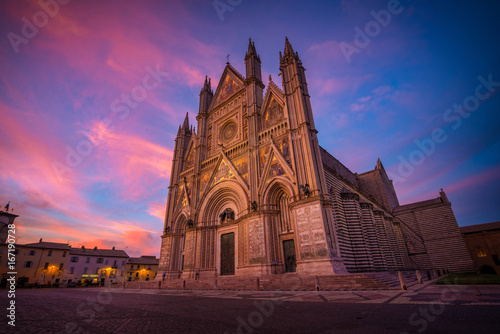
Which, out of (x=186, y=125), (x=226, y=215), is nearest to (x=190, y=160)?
(x=186, y=125)

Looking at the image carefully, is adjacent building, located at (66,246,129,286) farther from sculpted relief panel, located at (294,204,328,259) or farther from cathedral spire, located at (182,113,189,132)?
sculpted relief panel, located at (294,204,328,259)

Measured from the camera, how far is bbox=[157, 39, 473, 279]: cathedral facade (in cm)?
1566

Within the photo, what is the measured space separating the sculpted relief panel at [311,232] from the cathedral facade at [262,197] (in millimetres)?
62

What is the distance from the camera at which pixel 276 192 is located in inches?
741

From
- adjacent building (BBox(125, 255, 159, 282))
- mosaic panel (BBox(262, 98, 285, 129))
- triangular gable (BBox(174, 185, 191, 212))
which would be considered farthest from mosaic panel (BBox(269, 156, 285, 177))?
adjacent building (BBox(125, 255, 159, 282))

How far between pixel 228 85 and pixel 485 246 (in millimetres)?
49878

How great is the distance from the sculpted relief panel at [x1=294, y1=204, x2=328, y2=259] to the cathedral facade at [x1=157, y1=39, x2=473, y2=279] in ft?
0.20

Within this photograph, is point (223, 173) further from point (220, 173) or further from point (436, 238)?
point (436, 238)

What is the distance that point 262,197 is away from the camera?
18656 mm

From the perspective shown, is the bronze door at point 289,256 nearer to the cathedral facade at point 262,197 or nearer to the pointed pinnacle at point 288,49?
the cathedral facade at point 262,197

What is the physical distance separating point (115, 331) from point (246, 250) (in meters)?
16.3

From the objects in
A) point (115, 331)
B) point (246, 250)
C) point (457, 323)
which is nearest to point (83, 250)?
point (246, 250)

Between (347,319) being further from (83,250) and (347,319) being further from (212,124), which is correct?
(83,250)

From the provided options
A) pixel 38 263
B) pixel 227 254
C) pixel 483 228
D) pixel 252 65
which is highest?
pixel 252 65
